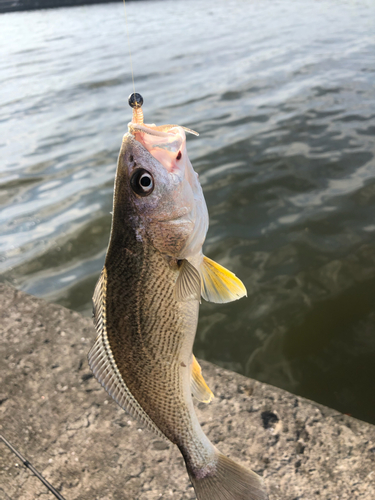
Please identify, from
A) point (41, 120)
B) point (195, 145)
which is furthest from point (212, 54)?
point (195, 145)

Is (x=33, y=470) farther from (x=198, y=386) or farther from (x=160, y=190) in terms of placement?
(x=160, y=190)

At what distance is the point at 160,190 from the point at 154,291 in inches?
16.0

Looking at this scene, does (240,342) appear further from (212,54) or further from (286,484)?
(212,54)

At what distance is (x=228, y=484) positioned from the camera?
188 centimetres

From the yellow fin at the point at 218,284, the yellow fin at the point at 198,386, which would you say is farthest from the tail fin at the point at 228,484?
the yellow fin at the point at 218,284

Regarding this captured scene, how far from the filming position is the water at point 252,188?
13.1 feet

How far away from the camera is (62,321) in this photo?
346cm

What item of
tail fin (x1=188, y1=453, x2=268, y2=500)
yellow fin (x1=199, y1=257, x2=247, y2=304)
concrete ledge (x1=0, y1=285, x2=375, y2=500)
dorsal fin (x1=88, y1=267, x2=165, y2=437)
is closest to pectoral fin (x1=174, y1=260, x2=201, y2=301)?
yellow fin (x1=199, y1=257, x2=247, y2=304)

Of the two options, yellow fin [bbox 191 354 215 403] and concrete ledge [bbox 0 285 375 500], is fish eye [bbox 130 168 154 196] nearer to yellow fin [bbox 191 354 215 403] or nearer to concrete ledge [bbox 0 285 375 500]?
yellow fin [bbox 191 354 215 403]

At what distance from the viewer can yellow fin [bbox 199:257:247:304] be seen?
Answer: 1.95m

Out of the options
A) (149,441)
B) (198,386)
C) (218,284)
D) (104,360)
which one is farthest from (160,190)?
(149,441)

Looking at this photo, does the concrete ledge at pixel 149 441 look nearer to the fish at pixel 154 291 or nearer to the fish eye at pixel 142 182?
→ the fish at pixel 154 291

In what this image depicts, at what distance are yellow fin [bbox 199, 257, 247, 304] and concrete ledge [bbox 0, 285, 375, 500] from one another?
102cm

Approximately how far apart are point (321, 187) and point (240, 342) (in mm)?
3197
